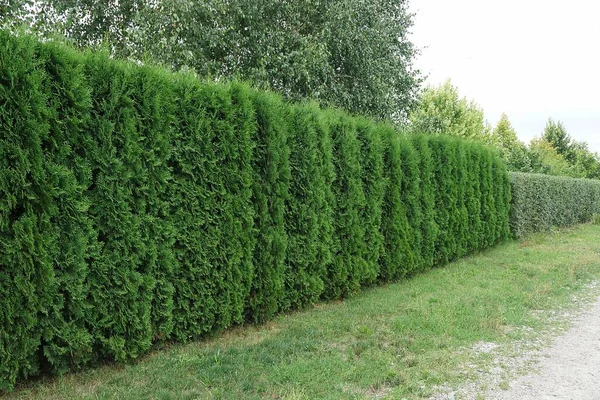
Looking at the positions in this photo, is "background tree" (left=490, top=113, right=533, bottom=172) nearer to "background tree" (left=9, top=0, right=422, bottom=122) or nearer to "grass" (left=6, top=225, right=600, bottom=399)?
"background tree" (left=9, top=0, right=422, bottom=122)

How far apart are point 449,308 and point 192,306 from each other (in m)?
3.45

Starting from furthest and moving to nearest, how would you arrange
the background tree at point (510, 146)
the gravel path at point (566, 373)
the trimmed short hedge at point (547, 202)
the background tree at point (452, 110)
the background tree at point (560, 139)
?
the background tree at point (560, 139) < the background tree at point (452, 110) < the background tree at point (510, 146) < the trimmed short hedge at point (547, 202) < the gravel path at point (566, 373)

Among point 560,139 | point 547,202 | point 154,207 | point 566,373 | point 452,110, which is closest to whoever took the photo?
point 566,373

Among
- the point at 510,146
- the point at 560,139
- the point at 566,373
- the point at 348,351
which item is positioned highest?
the point at 560,139

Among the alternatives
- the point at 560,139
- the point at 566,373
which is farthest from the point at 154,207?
the point at 560,139

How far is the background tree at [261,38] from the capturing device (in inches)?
368

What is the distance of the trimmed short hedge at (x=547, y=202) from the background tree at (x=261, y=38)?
5.85 meters

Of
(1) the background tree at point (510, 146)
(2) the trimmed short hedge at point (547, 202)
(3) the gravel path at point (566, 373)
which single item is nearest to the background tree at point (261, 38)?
(2) the trimmed short hedge at point (547, 202)

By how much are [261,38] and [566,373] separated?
9.33m

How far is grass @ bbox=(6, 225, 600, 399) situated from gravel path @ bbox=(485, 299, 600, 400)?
1.33ft

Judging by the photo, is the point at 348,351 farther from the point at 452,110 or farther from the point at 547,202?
the point at 452,110

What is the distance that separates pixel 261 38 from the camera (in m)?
10.3

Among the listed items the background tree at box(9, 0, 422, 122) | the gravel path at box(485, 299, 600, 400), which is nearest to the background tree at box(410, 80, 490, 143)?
the background tree at box(9, 0, 422, 122)

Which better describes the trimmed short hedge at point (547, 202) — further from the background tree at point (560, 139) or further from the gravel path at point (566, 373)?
the background tree at point (560, 139)
